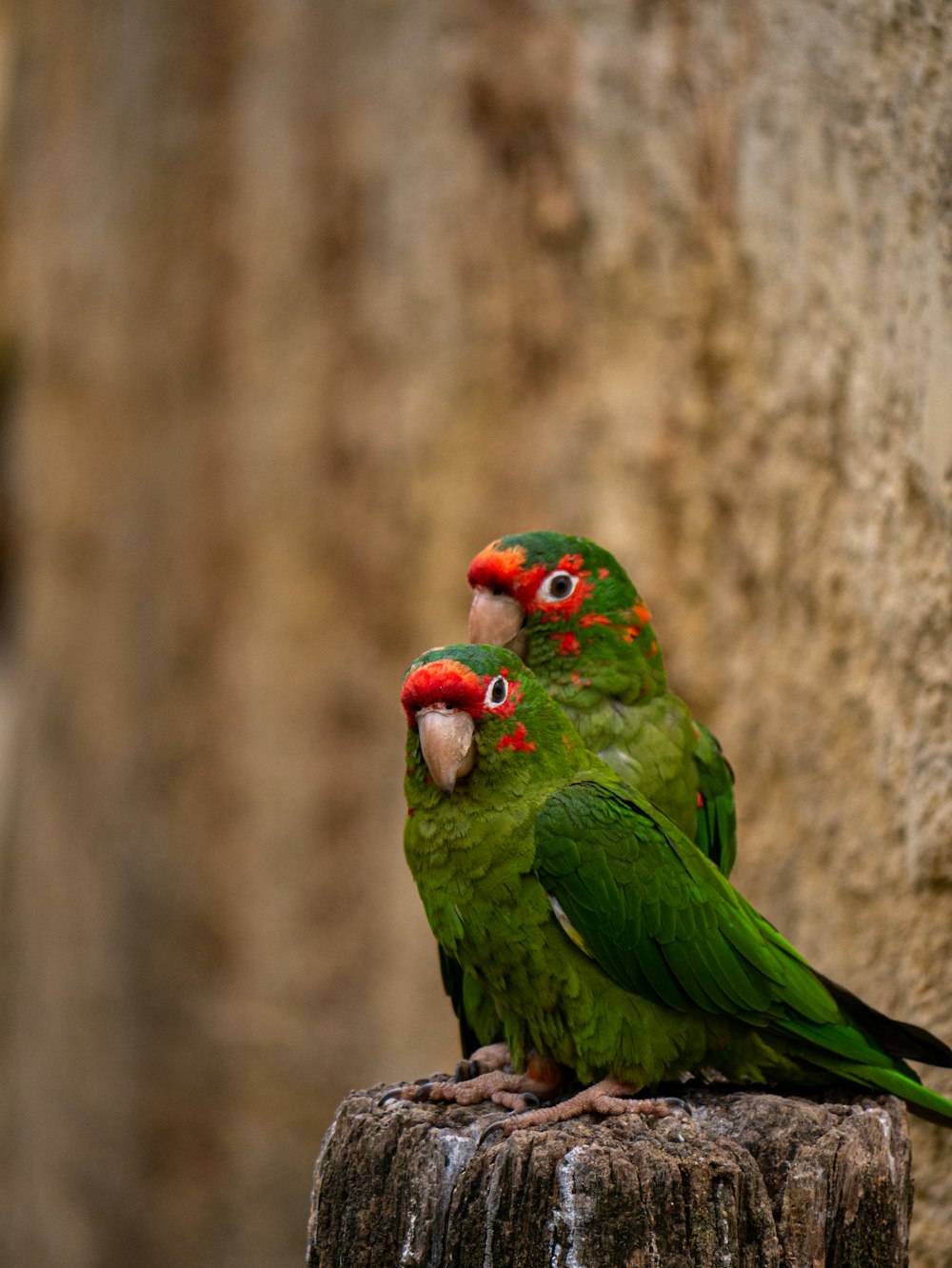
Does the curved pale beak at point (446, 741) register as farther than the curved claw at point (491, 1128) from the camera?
Yes

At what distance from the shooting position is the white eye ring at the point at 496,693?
7.56ft

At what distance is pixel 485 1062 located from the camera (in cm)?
250

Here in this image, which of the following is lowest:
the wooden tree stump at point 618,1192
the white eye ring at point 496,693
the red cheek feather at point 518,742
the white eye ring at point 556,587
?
the wooden tree stump at point 618,1192

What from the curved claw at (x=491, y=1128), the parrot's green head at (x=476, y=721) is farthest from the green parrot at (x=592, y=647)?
the curved claw at (x=491, y=1128)

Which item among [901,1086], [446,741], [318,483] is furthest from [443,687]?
[318,483]

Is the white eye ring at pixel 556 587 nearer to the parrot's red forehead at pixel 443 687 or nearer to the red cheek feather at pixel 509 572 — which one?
the red cheek feather at pixel 509 572

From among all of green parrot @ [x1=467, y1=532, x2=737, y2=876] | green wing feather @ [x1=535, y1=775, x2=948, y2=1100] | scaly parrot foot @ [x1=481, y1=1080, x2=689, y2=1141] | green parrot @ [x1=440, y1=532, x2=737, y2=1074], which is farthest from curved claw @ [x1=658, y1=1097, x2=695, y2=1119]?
green parrot @ [x1=467, y1=532, x2=737, y2=876]

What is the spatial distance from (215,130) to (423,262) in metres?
1.23

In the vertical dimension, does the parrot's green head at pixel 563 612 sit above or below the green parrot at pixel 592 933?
above

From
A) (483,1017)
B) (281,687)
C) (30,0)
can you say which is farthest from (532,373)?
(30,0)

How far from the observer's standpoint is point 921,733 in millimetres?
2812

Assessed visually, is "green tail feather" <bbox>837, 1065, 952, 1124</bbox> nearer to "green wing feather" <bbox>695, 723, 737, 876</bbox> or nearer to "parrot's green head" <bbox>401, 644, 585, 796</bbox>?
"green wing feather" <bbox>695, 723, 737, 876</bbox>

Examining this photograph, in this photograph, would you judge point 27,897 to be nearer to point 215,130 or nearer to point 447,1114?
point 215,130

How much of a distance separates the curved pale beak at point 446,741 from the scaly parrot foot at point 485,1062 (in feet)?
1.70
